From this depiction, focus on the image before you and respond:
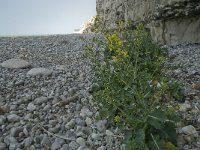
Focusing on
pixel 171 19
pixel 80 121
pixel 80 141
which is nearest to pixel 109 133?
pixel 80 141

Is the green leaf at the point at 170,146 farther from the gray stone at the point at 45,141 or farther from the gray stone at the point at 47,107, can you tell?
the gray stone at the point at 47,107

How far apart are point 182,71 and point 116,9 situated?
5.99 meters

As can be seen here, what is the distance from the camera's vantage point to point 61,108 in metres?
3.48

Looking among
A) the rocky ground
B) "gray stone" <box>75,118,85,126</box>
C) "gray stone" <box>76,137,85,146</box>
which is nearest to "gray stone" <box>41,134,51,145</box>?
the rocky ground

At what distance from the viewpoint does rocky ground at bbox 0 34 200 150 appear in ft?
9.02

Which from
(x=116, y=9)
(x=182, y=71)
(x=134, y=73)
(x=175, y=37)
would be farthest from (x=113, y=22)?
(x=134, y=73)

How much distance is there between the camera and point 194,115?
3088mm

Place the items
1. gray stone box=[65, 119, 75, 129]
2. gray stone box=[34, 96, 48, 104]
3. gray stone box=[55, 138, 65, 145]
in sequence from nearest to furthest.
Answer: gray stone box=[55, 138, 65, 145] → gray stone box=[65, 119, 75, 129] → gray stone box=[34, 96, 48, 104]

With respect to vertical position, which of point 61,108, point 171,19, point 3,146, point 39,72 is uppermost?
point 171,19

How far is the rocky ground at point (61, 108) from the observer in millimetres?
2748

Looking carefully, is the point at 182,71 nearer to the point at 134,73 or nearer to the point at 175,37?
the point at 134,73

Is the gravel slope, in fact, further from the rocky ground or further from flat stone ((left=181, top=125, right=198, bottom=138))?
flat stone ((left=181, top=125, right=198, bottom=138))

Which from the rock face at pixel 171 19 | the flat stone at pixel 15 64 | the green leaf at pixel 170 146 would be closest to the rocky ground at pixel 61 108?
the flat stone at pixel 15 64

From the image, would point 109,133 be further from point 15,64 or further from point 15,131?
point 15,64
